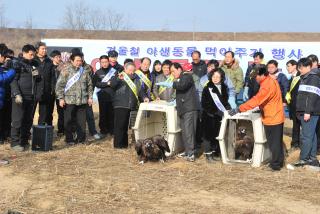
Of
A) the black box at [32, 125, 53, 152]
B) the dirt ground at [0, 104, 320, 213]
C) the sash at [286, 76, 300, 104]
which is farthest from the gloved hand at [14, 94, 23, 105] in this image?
the sash at [286, 76, 300, 104]

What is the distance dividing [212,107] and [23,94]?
326 cm

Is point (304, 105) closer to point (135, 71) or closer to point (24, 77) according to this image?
point (135, 71)

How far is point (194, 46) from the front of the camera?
13.4m

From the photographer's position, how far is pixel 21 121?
27.9 ft

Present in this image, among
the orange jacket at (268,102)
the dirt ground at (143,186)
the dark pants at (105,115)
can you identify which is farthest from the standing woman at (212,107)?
the dark pants at (105,115)

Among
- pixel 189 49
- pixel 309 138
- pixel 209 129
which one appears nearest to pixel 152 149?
pixel 209 129

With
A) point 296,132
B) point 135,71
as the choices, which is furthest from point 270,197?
point 135,71

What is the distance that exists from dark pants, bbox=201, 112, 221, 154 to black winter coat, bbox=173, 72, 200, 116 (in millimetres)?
248

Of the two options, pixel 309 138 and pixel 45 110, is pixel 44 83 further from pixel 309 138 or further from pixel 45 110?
pixel 309 138

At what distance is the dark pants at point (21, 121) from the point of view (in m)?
8.43

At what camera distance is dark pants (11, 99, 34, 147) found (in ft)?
27.7

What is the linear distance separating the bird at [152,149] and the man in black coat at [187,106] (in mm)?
392

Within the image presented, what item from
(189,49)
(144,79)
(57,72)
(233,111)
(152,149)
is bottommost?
(152,149)

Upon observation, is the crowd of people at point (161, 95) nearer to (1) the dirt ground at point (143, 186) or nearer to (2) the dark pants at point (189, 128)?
(2) the dark pants at point (189, 128)
